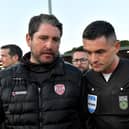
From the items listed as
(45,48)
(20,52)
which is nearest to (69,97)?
(45,48)

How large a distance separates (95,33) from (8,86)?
2.75 ft

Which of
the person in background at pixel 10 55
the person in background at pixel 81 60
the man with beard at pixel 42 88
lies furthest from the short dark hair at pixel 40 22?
the person in background at pixel 10 55

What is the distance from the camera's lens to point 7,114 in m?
3.23

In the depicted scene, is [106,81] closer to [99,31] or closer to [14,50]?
[99,31]

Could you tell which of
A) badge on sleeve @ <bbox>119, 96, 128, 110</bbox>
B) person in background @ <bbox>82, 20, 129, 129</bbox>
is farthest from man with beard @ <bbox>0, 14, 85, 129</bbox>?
badge on sleeve @ <bbox>119, 96, 128, 110</bbox>

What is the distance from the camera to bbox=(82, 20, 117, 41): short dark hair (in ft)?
10.7

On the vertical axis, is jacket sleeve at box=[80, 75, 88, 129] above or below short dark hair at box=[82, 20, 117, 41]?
below

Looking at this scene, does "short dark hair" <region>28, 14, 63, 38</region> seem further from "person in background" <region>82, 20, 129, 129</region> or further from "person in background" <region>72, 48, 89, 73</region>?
"person in background" <region>72, 48, 89, 73</region>

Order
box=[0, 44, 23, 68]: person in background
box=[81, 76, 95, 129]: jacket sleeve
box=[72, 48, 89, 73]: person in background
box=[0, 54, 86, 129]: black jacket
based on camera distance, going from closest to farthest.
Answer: box=[0, 54, 86, 129]: black jacket < box=[81, 76, 95, 129]: jacket sleeve < box=[72, 48, 89, 73]: person in background < box=[0, 44, 23, 68]: person in background

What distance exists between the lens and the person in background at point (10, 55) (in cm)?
804

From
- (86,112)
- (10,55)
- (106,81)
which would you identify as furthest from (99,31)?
(10,55)

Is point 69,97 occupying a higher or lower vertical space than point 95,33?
lower

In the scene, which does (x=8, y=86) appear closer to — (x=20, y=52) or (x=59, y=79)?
(x=59, y=79)

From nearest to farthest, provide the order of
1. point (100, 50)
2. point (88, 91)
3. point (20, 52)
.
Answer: point (100, 50) → point (88, 91) → point (20, 52)
